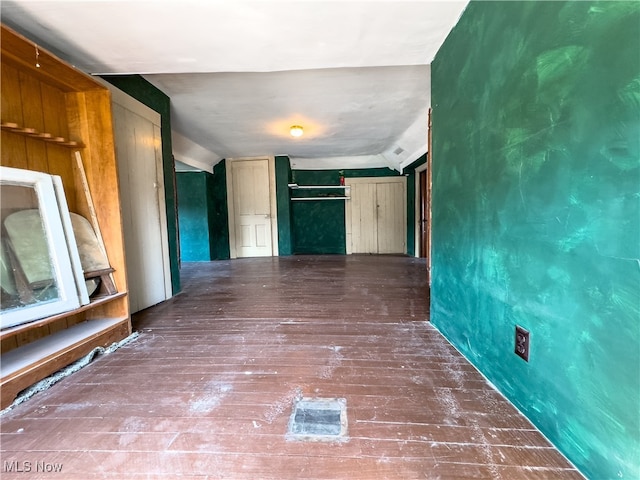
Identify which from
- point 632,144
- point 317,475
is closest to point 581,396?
point 632,144

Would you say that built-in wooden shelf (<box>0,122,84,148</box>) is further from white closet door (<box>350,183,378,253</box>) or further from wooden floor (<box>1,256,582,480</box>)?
white closet door (<box>350,183,378,253</box>)

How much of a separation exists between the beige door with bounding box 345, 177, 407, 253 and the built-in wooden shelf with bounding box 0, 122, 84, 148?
6.03 m

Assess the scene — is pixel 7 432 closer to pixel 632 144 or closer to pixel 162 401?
pixel 162 401

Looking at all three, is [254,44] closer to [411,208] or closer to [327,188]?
[327,188]

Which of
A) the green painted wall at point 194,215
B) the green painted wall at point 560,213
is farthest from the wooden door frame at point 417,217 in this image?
the green painted wall at point 560,213

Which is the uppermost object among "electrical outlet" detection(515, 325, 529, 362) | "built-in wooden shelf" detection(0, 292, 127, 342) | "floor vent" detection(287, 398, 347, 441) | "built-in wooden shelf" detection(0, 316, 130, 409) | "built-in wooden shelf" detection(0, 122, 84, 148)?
"built-in wooden shelf" detection(0, 122, 84, 148)

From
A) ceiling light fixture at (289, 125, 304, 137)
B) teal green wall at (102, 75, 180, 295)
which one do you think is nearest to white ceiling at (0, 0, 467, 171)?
teal green wall at (102, 75, 180, 295)

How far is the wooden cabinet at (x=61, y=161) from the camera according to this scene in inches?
59.8

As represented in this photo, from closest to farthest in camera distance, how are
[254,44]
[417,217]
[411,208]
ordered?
[254,44], [417,217], [411,208]

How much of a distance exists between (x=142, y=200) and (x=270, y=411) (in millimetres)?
2590

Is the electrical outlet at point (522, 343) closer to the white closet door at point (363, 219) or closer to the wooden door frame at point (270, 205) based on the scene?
the wooden door frame at point (270, 205)

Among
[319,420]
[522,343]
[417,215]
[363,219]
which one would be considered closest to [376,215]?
[363,219]

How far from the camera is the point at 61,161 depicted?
1.96 meters

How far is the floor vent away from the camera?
113 cm
